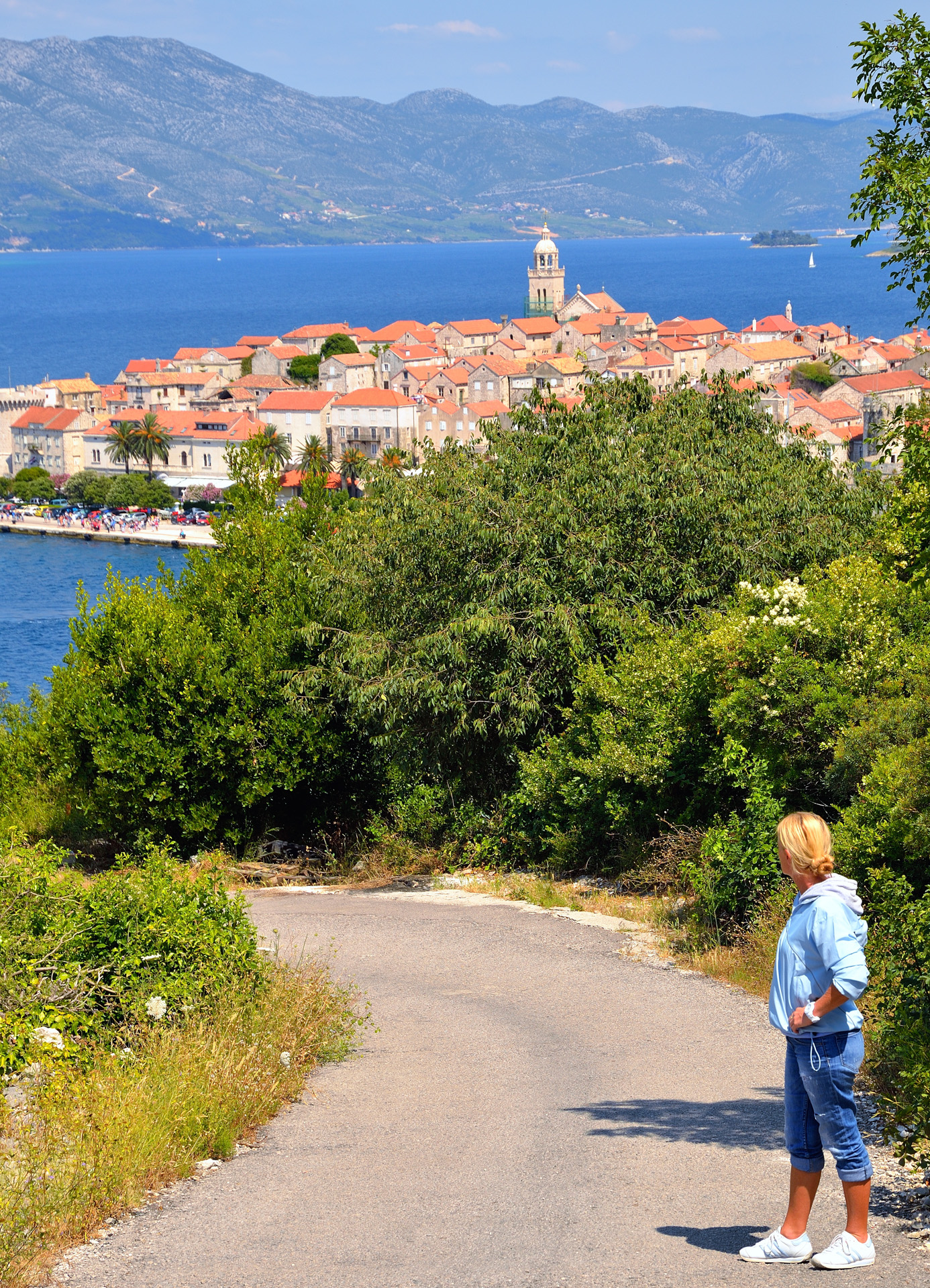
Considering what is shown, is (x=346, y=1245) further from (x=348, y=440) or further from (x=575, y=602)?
(x=348, y=440)

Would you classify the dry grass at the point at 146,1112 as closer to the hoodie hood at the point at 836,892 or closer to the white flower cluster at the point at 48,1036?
the white flower cluster at the point at 48,1036

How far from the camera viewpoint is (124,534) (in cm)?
9312

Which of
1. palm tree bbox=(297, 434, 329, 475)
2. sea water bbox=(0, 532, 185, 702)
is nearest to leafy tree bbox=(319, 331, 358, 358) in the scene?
palm tree bbox=(297, 434, 329, 475)

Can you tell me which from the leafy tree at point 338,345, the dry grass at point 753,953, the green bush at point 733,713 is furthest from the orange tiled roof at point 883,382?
the dry grass at point 753,953

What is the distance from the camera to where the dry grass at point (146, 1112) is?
493cm

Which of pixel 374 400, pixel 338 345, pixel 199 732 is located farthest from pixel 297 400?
pixel 199 732

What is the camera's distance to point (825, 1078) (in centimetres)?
446

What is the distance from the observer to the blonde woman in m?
4.40

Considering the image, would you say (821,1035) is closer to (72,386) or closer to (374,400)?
(374,400)

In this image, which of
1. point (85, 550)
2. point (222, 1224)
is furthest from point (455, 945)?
point (85, 550)

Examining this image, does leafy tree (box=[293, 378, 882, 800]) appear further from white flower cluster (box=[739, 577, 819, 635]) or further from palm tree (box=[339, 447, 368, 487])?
palm tree (box=[339, 447, 368, 487])

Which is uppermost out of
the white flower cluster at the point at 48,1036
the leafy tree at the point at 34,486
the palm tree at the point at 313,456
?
the palm tree at the point at 313,456

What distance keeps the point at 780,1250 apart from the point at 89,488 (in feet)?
345

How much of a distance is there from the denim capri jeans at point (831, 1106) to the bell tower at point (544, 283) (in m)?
169
